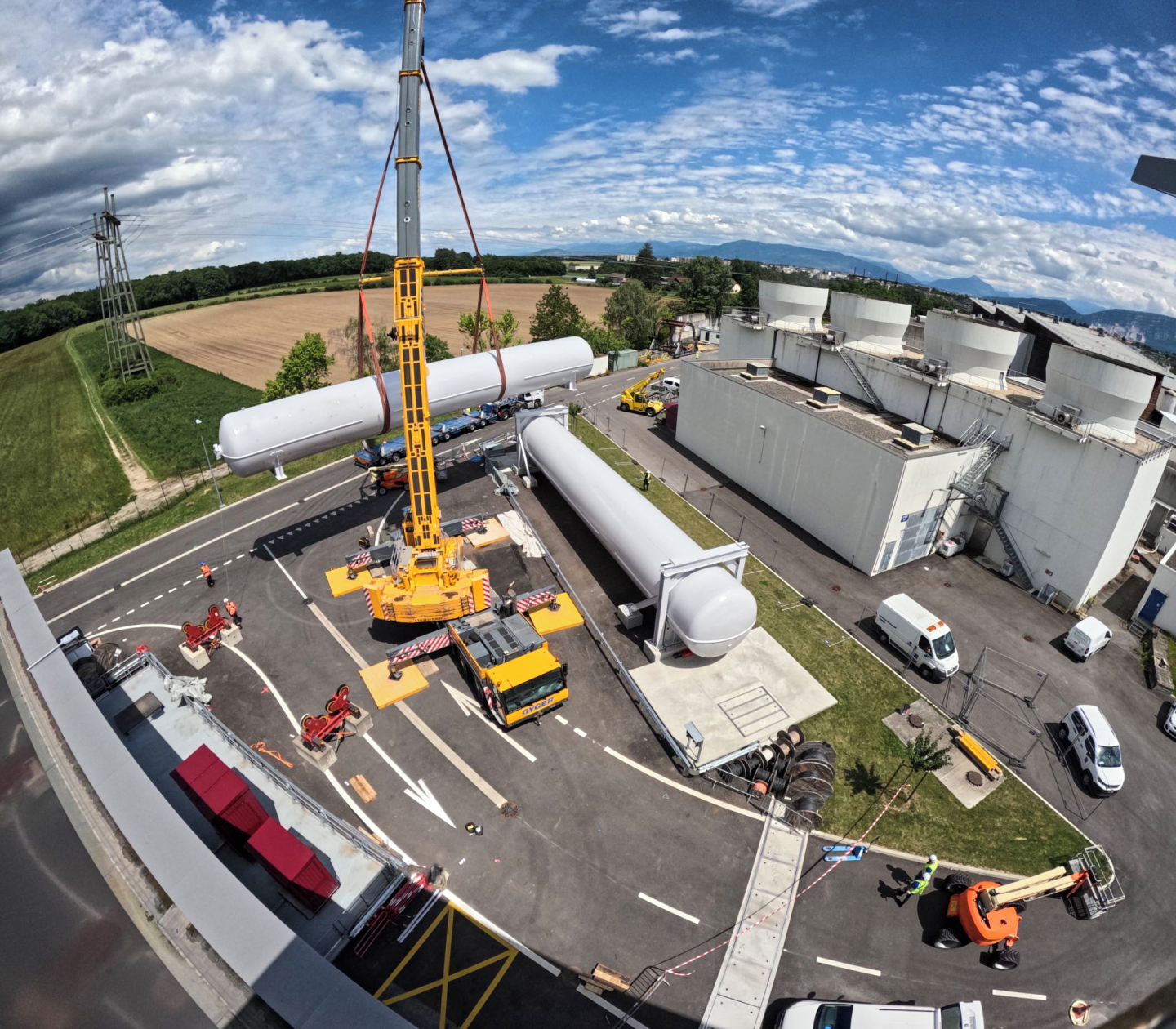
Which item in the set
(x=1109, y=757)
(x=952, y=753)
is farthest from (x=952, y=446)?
(x=952, y=753)

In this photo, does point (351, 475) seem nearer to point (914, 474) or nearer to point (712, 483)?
point (712, 483)

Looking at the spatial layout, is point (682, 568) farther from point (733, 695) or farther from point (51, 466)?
point (51, 466)

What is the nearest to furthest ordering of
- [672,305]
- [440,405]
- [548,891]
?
[548,891] < [440,405] < [672,305]

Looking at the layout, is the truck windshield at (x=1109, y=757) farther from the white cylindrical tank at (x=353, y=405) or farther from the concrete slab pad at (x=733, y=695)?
the white cylindrical tank at (x=353, y=405)

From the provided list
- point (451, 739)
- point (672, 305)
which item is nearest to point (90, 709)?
point (451, 739)

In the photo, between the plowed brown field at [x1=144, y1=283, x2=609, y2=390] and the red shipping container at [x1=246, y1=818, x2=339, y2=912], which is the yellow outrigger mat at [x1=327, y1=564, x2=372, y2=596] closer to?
the red shipping container at [x1=246, y1=818, x2=339, y2=912]

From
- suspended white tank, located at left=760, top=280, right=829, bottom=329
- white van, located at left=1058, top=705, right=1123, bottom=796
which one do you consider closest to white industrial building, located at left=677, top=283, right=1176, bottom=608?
suspended white tank, located at left=760, top=280, right=829, bottom=329
